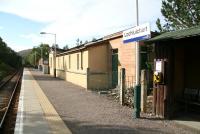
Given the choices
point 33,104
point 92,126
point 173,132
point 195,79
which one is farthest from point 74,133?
point 33,104

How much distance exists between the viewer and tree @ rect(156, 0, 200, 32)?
25.4m

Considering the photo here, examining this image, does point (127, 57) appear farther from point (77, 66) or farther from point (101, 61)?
point (77, 66)

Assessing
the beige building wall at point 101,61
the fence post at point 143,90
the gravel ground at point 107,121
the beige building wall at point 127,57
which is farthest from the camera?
the beige building wall at point 101,61

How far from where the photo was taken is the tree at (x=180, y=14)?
2544 centimetres

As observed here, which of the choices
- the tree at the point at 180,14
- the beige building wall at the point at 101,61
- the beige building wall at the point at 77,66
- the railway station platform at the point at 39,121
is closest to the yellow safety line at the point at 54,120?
the railway station platform at the point at 39,121

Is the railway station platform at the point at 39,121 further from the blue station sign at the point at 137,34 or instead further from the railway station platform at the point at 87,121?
the blue station sign at the point at 137,34

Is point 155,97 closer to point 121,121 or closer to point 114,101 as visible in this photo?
point 121,121

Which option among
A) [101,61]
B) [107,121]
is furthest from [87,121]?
[101,61]

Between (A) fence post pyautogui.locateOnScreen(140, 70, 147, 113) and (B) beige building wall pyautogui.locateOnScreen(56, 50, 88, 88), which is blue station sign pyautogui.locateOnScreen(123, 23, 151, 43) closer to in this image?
(A) fence post pyautogui.locateOnScreen(140, 70, 147, 113)

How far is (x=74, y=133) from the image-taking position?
31.8ft

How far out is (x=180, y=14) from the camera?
86.0 ft

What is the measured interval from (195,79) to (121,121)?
10.4ft

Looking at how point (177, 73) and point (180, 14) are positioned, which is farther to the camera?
point (180, 14)

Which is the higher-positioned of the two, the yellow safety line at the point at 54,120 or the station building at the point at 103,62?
the station building at the point at 103,62
